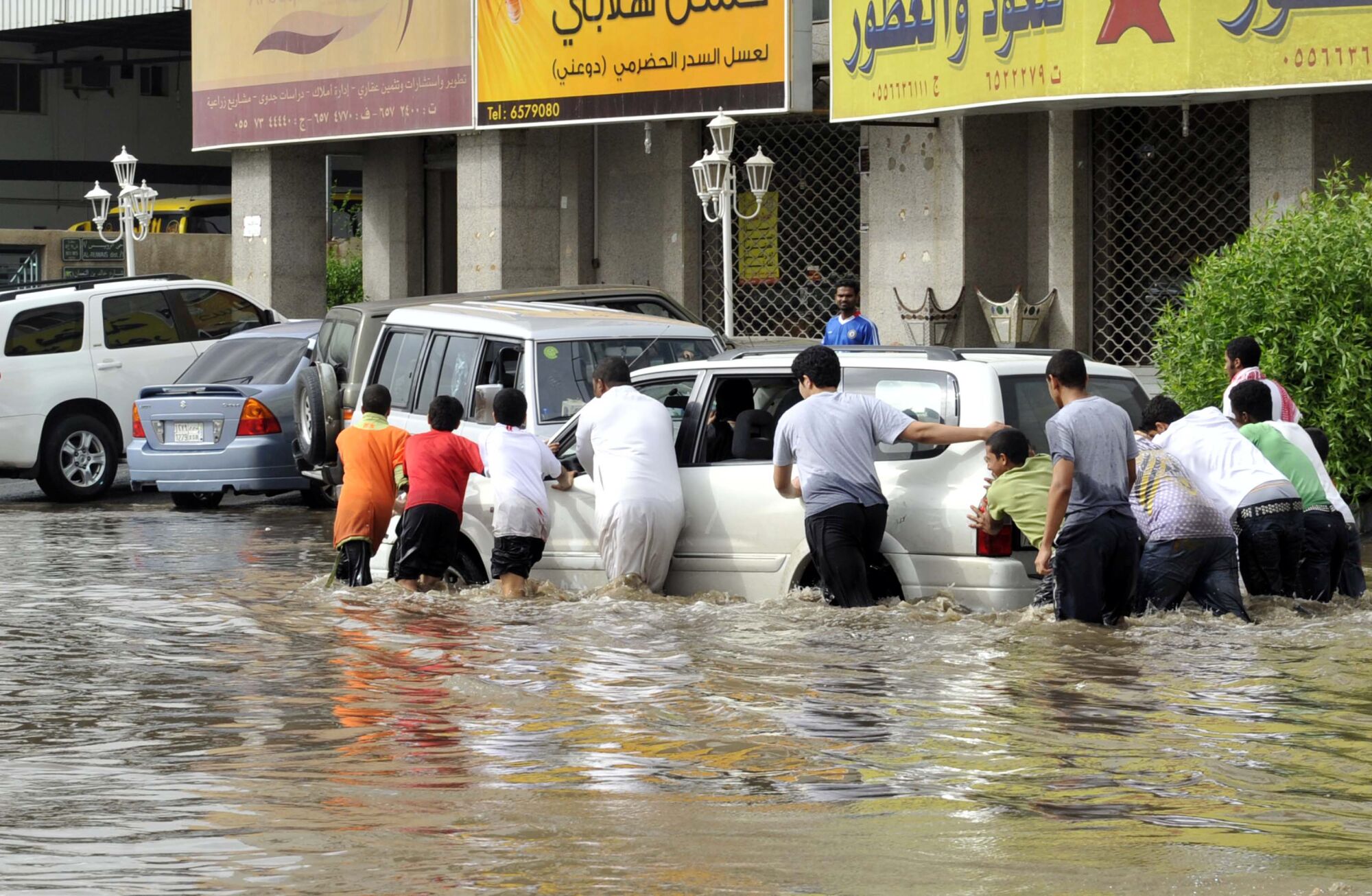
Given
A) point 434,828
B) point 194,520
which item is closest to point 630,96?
point 194,520

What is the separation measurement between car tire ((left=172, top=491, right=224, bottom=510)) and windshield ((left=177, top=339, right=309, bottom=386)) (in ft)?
3.35

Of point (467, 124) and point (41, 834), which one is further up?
point (467, 124)

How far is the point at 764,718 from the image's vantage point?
826 centimetres

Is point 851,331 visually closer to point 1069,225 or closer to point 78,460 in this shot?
point 1069,225

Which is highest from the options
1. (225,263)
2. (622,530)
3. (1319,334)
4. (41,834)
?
(225,263)

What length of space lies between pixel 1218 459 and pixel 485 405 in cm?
441

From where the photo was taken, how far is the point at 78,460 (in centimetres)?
1930

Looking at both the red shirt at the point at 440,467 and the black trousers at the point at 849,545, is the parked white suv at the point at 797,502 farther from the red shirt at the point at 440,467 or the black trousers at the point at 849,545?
Result: the red shirt at the point at 440,467

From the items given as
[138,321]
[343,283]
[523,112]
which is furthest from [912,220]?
[343,283]

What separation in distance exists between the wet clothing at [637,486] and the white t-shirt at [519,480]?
36 centimetres

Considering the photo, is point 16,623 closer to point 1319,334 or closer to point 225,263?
point 1319,334

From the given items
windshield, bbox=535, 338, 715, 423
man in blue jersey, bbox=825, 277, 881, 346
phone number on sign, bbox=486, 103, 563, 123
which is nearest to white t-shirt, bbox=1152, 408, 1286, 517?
windshield, bbox=535, 338, 715, 423

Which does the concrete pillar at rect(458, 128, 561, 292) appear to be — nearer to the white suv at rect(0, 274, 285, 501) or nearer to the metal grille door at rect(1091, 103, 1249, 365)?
the white suv at rect(0, 274, 285, 501)

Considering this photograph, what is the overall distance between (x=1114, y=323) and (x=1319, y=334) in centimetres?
761
